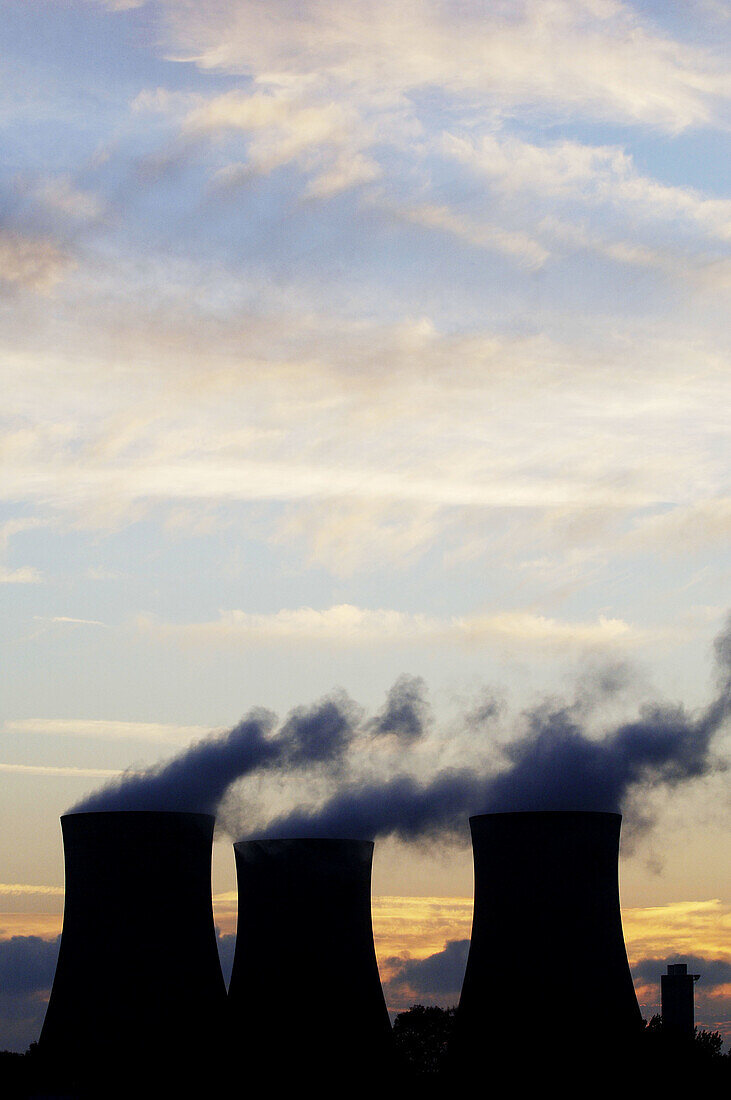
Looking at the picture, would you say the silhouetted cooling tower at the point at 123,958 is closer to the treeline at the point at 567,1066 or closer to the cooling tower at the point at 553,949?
the treeline at the point at 567,1066

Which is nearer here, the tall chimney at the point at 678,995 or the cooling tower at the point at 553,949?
the cooling tower at the point at 553,949

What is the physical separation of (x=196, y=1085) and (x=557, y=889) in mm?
7019

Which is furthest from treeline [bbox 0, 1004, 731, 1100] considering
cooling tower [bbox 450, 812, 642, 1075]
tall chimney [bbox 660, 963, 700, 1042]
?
tall chimney [bbox 660, 963, 700, 1042]

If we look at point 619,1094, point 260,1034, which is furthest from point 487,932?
point 260,1034

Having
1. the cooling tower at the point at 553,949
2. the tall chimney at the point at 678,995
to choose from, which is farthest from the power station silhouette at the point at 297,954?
the tall chimney at the point at 678,995

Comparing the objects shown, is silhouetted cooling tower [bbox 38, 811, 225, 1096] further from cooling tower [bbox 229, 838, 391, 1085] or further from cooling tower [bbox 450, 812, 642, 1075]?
cooling tower [bbox 450, 812, 642, 1075]

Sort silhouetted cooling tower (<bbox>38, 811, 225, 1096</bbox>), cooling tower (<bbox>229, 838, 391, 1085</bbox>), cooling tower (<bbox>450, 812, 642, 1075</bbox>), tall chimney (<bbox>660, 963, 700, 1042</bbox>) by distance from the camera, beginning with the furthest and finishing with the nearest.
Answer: tall chimney (<bbox>660, 963, 700, 1042</bbox>) → cooling tower (<bbox>229, 838, 391, 1085</bbox>) → silhouetted cooling tower (<bbox>38, 811, 225, 1096</bbox>) → cooling tower (<bbox>450, 812, 642, 1075</bbox>)

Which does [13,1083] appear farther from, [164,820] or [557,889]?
[557,889]

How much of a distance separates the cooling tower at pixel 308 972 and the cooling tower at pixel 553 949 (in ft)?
8.95

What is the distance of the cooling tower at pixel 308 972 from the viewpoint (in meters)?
22.1

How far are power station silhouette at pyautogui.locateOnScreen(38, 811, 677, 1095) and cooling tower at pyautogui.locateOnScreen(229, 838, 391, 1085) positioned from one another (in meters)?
0.02

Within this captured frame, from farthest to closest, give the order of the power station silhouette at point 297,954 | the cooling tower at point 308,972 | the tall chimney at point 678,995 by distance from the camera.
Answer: the tall chimney at point 678,995, the cooling tower at point 308,972, the power station silhouette at point 297,954

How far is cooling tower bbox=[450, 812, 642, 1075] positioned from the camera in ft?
64.4

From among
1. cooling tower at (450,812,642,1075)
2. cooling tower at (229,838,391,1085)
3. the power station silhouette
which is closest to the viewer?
cooling tower at (450,812,642,1075)
